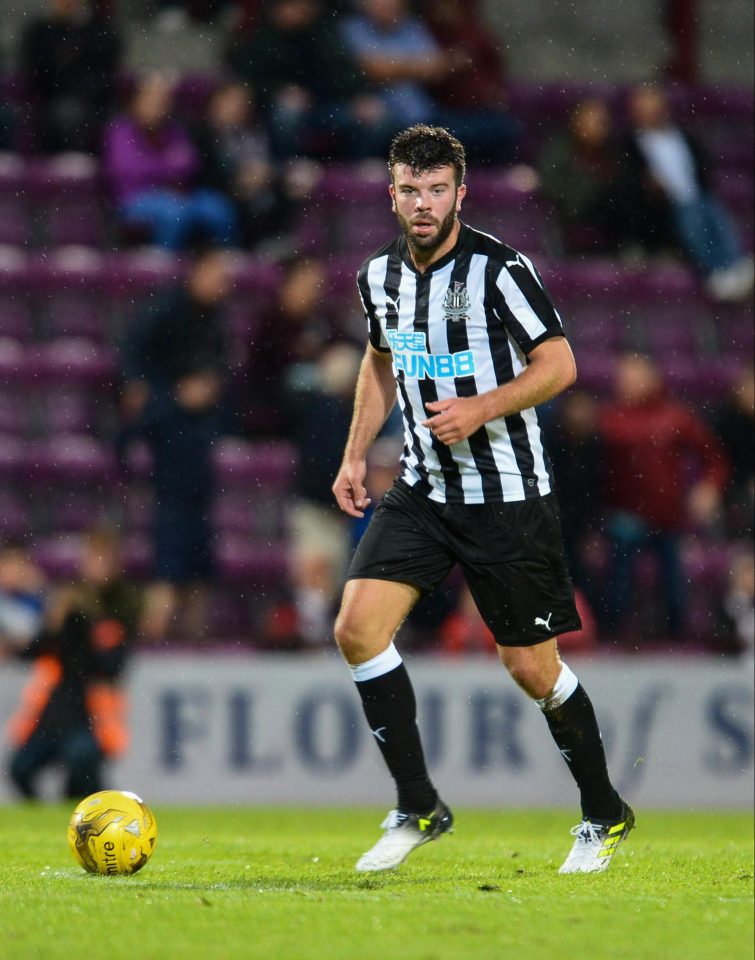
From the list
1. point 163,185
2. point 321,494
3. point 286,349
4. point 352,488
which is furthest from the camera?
point 163,185

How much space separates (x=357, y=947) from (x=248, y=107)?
9.34 meters

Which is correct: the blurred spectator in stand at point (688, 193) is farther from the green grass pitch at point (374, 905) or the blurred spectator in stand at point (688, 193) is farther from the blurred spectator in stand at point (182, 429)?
the green grass pitch at point (374, 905)

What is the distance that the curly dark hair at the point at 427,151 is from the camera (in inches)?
200

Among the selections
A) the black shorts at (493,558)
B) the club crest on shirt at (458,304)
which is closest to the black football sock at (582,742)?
the black shorts at (493,558)

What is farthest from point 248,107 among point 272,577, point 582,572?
point 582,572

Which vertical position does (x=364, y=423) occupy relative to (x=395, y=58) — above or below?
below

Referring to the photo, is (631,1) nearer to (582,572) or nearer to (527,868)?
(582,572)

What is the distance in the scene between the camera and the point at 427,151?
507 cm

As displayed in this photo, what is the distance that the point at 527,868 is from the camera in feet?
18.2

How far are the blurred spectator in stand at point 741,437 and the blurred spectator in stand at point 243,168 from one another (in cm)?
341

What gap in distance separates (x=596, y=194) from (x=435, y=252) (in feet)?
24.4

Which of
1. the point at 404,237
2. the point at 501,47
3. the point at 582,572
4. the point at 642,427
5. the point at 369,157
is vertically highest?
the point at 501,47

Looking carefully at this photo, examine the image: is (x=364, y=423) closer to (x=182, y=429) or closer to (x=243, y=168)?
(x=182, y=429)

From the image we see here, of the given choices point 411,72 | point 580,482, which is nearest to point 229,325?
Answer: point 411,72
